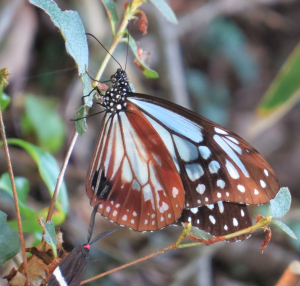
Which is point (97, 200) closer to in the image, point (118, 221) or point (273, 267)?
point (118, 221)

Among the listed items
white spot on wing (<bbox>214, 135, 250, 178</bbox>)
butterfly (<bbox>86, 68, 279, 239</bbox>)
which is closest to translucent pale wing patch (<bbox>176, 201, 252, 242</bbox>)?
butterfly (<bbox>86, 68, 279, 239</bbox>)

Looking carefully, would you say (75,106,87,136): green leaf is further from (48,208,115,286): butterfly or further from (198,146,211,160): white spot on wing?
(198,146,211,160): white spot on wing

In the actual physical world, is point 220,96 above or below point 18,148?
above

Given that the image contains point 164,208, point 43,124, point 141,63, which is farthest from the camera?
point 43,124

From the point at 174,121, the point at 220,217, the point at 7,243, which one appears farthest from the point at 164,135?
the point at 7,243

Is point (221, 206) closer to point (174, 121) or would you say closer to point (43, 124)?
point (174, 121)

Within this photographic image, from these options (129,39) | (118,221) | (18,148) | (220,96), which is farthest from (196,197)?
(220,96)

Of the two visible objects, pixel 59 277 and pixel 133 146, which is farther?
pixel 133 146
